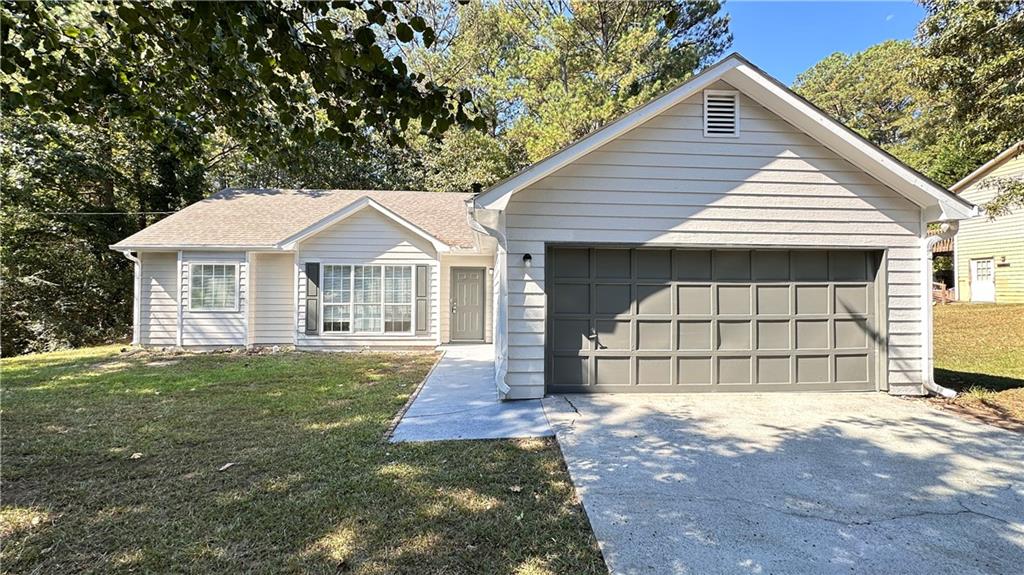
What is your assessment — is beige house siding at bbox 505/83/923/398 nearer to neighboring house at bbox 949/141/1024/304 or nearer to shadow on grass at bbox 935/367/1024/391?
shadow on grass at bbox 935/367/1024/391

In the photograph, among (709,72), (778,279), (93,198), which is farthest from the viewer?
(93,198)

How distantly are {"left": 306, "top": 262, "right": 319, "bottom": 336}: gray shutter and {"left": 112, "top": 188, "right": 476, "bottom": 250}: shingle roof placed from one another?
3.52ft

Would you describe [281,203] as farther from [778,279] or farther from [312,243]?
[778,279]

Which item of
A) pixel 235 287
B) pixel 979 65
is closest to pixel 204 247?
pixel 235 287

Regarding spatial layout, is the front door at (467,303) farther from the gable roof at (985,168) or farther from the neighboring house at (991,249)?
the gable roof at (985,168)

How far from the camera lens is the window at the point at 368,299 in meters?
11.2

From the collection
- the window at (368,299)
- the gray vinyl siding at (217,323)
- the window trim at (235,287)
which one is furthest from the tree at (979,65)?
the window trim at (235,287)

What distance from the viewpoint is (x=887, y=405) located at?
5.94 m

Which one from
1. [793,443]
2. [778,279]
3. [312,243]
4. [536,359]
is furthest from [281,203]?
[793,443]

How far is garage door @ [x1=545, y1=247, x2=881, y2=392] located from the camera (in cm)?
641

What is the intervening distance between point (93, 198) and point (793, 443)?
2197cm

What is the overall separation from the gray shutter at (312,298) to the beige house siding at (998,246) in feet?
69.4

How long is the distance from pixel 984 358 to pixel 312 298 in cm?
1447

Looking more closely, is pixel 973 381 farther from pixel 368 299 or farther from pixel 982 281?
pixel 982 281
